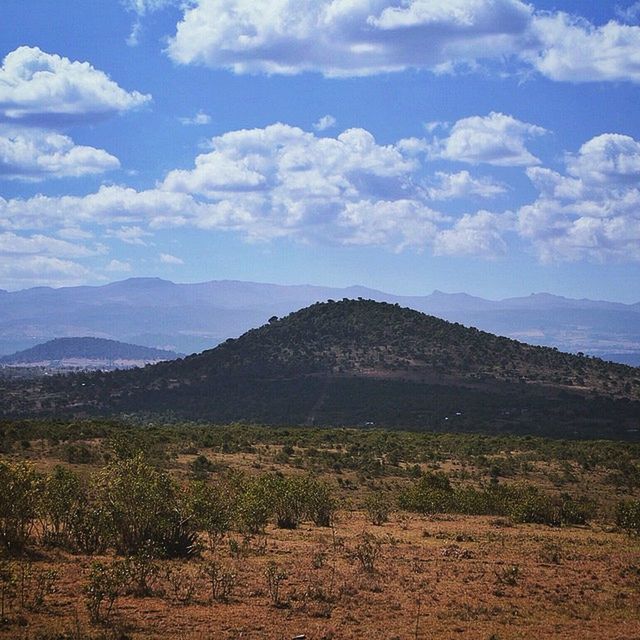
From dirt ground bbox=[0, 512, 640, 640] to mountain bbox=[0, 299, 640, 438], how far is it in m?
58.6

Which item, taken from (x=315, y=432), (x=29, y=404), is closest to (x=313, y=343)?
(x=29, y=404)

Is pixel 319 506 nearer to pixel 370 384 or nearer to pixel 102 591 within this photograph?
pixel 102 591

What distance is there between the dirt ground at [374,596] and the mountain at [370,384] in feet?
192

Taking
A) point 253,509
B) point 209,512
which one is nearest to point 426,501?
point 253,509

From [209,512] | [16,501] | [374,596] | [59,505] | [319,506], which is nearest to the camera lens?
[374,596]

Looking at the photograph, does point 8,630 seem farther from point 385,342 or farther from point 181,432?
point 385,342

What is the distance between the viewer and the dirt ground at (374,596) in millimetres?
12867

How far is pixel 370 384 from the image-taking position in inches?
3834

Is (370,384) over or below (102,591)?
over

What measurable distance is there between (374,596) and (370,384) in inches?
3252

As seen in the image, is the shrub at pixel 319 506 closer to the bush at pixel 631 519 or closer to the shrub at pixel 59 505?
the shrub at pixel 59 505

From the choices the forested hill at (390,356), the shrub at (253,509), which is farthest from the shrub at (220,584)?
the forested hill at (390,356)

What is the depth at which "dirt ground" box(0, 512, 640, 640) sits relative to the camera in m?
12.9

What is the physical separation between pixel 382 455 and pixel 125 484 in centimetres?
3535
